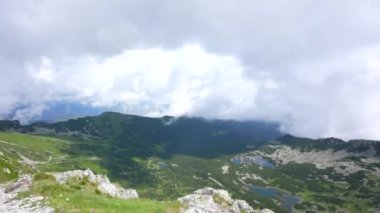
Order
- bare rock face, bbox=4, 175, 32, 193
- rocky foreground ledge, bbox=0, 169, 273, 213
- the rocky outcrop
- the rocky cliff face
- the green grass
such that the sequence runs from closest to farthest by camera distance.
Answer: the green grass → the rocky outcrop → rocky foreground ledge, bbox=0, 169, 273, 213 → the rocky cliff face → bare rock face, bbox=4, 175, 32, 193

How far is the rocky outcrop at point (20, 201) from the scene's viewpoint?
158 ft

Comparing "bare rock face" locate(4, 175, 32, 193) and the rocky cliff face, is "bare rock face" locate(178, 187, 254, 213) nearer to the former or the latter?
the rocky cliff face

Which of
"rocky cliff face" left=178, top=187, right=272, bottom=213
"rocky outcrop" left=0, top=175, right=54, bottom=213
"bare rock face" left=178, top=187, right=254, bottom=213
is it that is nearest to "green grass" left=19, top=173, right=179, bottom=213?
"rocky outcrop" left=0, top=175, right=54, bottom=213

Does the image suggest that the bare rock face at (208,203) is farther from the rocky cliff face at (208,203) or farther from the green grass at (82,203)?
the green grass at (82,203)

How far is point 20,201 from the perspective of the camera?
5294 centimetres

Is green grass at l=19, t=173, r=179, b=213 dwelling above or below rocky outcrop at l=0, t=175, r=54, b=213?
above

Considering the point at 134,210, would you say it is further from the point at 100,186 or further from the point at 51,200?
the point at 100,186

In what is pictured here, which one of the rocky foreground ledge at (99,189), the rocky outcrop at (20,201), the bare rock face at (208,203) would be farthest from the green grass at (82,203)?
the bare rock face at (208,203)

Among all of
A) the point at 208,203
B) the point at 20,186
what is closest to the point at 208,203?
the point at 208,203

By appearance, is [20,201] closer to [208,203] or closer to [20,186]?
[20,186]

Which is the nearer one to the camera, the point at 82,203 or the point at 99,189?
the point at 82,203

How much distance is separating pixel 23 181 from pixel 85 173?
17249mm

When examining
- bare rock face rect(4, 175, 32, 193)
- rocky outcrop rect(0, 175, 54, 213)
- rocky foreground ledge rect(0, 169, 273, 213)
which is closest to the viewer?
rocky outcrop rect(0, 175, 54, 213)

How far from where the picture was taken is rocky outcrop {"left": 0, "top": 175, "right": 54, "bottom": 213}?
158 ft
